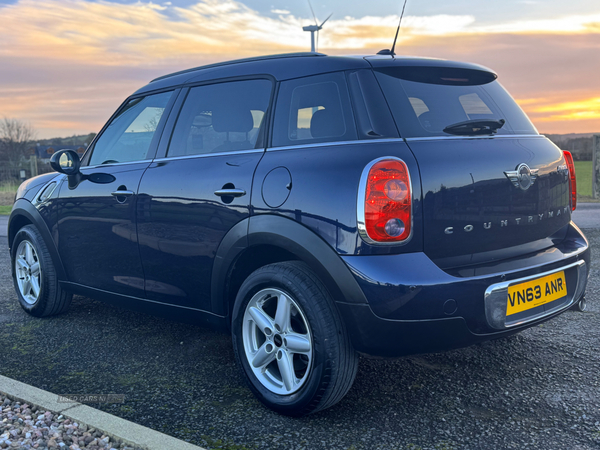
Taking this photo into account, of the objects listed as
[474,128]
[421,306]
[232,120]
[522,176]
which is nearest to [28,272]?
[232,120]

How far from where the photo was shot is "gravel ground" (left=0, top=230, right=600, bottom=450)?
271 centimetres

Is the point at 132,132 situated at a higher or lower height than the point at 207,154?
higher

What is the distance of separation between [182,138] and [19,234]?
222cm

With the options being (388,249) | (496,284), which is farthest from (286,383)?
(496,284)

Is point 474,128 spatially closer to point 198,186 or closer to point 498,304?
point 498,304

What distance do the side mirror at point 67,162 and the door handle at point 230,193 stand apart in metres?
1.73

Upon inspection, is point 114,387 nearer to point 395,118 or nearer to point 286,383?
point 286,383

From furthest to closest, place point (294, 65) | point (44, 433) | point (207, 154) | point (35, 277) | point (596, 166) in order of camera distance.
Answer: point (596, 166) < point (35, 277) < point (207, 154) < point (294, 65) < point (44, 433)

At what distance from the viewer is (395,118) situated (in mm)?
2811

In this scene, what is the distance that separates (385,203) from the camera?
2.61m

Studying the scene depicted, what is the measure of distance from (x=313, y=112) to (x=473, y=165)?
33.4 inches

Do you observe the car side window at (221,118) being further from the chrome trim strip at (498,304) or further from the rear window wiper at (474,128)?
the chrome trim strip at (498,304)

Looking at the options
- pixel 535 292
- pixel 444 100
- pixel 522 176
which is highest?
pixel 444 100

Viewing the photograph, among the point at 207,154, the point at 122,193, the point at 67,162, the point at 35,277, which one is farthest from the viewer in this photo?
the point at 35,277
